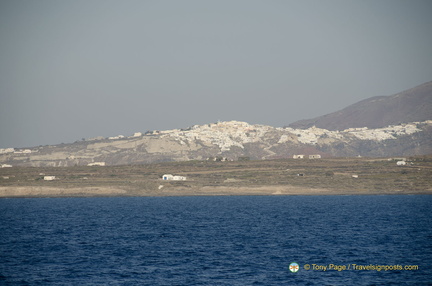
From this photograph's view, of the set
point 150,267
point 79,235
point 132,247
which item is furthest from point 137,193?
point 150,267

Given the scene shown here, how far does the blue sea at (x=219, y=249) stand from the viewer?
158 ft

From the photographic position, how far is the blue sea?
48.1 meters

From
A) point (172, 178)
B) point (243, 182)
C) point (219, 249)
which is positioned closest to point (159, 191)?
point (172, 178)

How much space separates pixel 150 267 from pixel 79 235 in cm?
2683

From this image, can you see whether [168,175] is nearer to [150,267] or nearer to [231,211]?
[231,211]

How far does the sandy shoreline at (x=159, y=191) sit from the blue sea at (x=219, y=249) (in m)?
57.5

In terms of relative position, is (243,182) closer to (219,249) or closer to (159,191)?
(159,191)

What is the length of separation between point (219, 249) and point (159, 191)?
105541 mm

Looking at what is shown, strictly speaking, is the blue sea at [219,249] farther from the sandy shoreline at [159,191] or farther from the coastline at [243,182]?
the sandy shoreline at [159,191]

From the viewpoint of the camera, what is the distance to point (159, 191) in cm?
16675

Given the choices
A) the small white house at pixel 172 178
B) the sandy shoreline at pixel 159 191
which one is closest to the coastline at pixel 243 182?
the sandy shoreline at pixel 159 191

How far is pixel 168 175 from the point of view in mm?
177000

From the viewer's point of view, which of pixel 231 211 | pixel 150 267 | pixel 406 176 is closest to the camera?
pixel 150 267

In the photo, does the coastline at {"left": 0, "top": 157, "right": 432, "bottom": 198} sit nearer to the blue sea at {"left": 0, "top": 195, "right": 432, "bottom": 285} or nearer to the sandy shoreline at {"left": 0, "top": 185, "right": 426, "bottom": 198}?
the sandy shoreline at {"left": 0, "top": 185, "right": 426, "bottom": 198}
